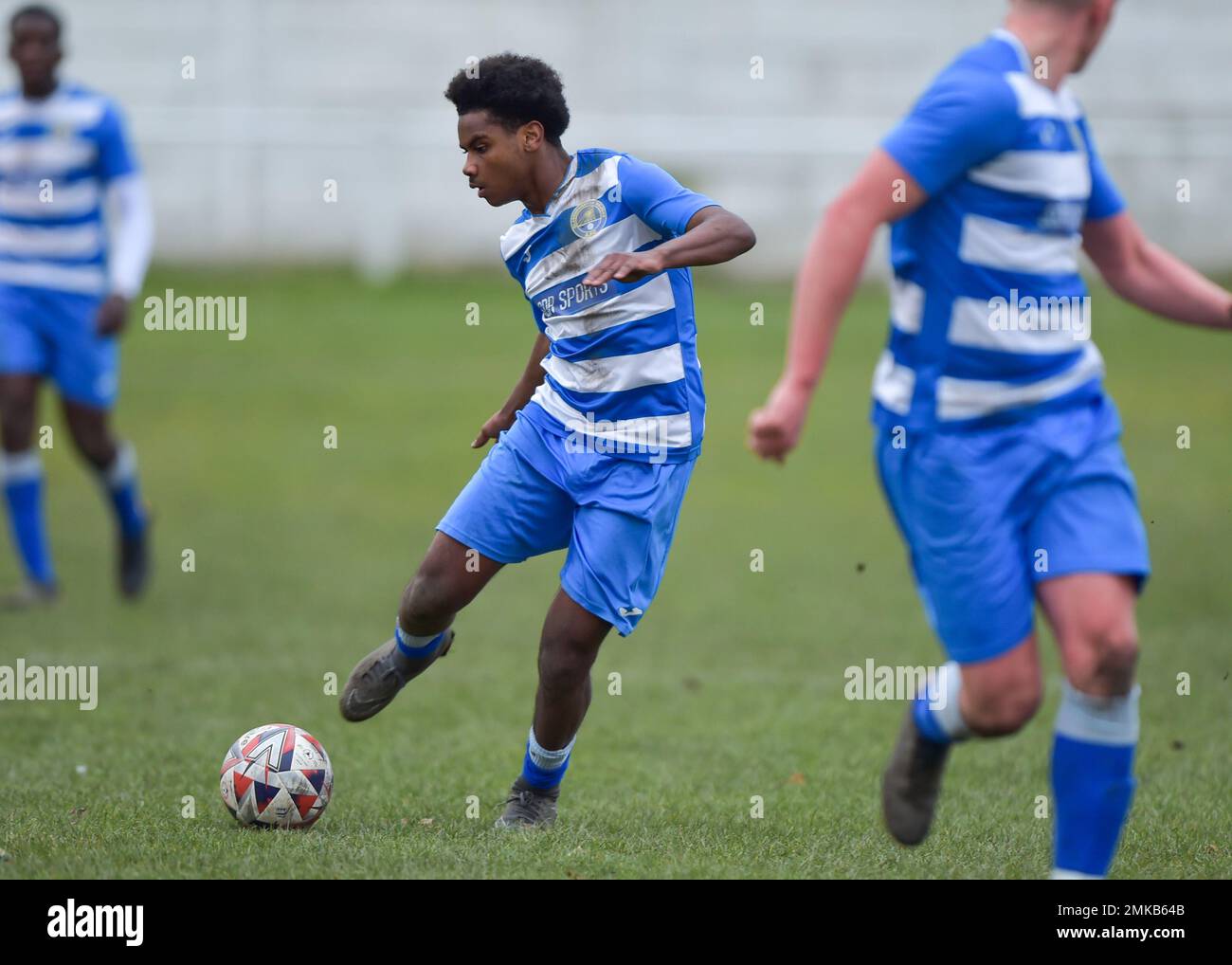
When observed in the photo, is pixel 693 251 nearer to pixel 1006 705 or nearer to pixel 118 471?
pixel 1006 705

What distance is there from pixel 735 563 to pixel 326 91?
13.3 meters

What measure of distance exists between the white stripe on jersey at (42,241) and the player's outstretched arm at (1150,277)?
6.70 meters

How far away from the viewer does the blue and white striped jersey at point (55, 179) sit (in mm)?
9039

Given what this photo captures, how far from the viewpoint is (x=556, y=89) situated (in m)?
4.88

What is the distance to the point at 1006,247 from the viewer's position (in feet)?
12.1

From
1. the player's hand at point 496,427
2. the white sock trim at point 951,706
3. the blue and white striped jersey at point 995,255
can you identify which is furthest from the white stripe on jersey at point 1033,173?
the player's hand at point 496,427

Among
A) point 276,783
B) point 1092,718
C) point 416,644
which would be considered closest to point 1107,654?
point 1092,718

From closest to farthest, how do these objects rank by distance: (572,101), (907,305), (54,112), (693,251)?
(907,305) < (693,251) < (54,112) < (572,101)

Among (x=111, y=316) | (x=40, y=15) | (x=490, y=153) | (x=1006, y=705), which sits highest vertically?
(x=490, y=153)

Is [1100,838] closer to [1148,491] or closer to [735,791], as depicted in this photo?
[735,791]

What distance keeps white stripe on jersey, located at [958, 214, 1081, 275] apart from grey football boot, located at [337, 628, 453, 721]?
2.20 meters

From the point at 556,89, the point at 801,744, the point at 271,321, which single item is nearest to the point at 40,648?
the point at 801,744
